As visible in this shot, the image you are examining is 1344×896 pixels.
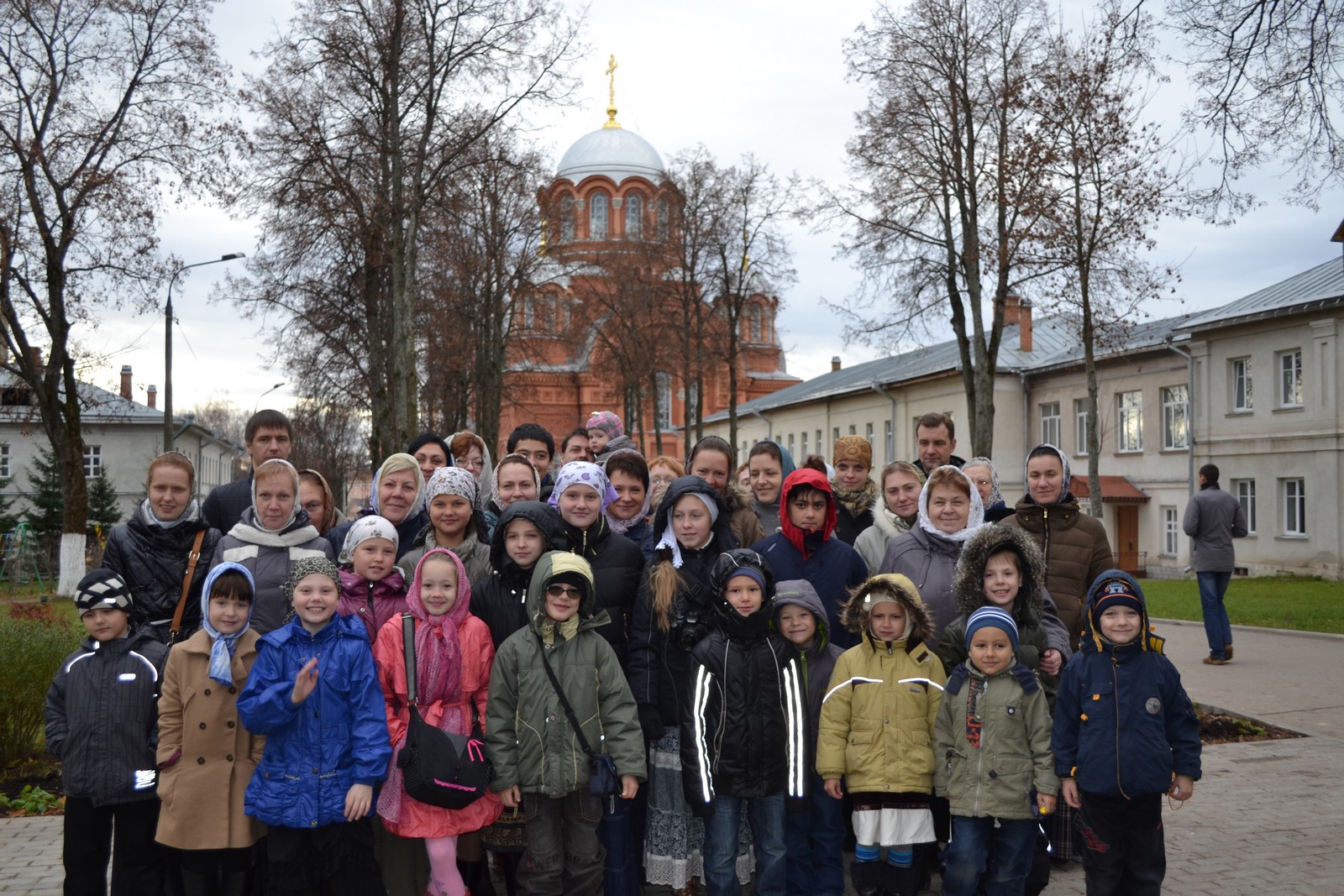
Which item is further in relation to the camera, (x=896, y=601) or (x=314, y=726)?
(x=896, y=601)

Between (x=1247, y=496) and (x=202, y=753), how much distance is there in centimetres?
2954

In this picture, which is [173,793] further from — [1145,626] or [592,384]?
[592,384]

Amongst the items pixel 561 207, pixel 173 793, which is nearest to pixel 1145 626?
pixel 173 793

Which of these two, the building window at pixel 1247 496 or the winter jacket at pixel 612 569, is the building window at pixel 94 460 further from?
the winter jacket at pixel 612 569

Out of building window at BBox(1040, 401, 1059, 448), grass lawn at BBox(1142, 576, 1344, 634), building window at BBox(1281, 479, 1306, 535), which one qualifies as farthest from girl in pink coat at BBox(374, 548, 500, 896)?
building window at BBox(1040, 401, 1059, 448)

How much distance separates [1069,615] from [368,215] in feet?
58.0

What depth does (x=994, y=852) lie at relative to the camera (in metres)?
4.57

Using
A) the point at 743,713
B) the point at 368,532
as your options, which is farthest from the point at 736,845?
the point at 368,532

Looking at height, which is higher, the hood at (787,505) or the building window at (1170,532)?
the hood at (787,505)

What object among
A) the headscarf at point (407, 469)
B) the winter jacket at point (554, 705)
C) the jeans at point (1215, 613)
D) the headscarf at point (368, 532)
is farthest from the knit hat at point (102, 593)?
the jeans at point (1215, 613)

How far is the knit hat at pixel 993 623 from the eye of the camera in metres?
4.54

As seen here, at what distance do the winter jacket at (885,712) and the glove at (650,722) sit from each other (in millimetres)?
725

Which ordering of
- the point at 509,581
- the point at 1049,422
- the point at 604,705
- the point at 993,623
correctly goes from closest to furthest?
the point at 993,623
the point at 604,705
the point at 509,581
the point at 1049,422

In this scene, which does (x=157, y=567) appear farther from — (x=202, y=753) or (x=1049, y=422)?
(x=1049, y=422)
